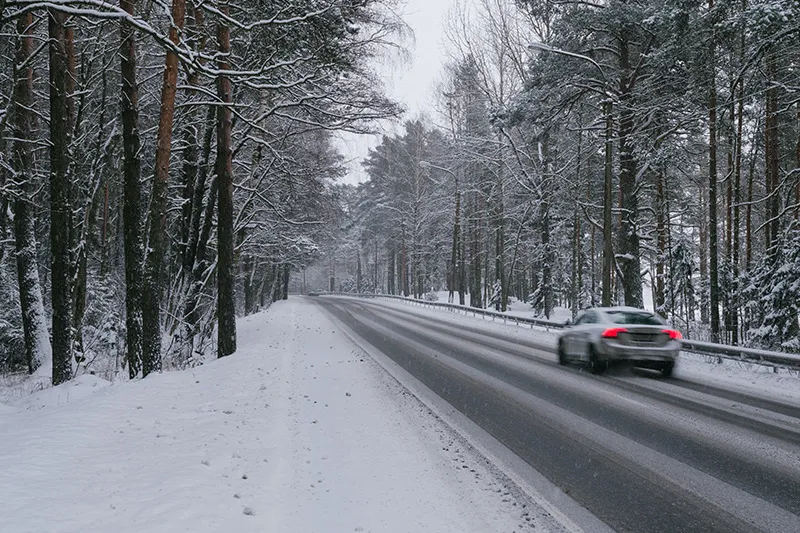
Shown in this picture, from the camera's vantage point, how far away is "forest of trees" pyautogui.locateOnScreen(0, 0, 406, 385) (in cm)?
977

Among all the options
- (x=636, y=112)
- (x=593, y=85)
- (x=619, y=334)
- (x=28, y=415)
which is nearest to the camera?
(x=28, y=415)

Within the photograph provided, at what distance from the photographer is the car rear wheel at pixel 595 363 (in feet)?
36.8

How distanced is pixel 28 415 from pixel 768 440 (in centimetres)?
999

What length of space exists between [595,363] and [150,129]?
1203 centimetres

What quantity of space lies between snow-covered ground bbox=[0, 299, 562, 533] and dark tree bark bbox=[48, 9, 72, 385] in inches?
116

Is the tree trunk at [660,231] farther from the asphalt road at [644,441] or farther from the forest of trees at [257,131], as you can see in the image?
the asphalt road at [644,441]

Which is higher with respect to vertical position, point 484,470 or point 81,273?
point 81,273

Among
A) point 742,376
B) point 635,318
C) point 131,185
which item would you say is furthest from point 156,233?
point 742,376

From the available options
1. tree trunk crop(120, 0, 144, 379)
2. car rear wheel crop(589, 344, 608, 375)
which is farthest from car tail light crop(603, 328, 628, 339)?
tree trunk crop(120, 0, 144, 379)

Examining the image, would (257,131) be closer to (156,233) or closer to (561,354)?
(156,233)

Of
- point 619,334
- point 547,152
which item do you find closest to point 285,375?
point 619,334

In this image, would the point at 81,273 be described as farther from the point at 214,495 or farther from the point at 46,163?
the point at 214,495

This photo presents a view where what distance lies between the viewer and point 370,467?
17.1ft

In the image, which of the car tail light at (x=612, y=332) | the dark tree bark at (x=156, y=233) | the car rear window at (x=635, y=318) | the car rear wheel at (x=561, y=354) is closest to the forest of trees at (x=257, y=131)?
the dark tree bark at (x=156, y=233)
